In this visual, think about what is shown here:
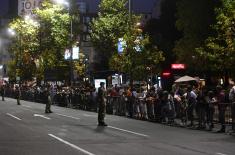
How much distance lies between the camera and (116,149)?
14875 mm

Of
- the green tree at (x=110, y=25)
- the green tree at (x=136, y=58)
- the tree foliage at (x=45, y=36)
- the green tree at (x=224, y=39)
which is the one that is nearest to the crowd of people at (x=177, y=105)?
the green tree at (x=136, y=58)

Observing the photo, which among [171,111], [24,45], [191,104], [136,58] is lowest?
[171,111]

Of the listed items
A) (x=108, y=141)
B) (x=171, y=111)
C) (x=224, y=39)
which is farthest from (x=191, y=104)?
(x=224, y=39)

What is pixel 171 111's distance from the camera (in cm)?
2559

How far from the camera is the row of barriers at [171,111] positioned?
69.2 feet

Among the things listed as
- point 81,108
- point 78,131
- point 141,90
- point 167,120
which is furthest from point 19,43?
point 78,131

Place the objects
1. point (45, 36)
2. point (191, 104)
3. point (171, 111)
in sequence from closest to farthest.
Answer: point (191, 104) < point (171, 111) < point (45, 36)

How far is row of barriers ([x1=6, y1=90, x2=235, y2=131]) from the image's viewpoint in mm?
21078

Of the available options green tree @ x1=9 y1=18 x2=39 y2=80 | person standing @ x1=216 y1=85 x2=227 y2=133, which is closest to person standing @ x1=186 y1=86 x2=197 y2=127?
person standing @ x1=216 y1=85 x2=227 y2=133

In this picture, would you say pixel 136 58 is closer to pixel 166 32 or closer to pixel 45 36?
pixel 45 36

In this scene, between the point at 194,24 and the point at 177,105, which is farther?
the point at 194,24

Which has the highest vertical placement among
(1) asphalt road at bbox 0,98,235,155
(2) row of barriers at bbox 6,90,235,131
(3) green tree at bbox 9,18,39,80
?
(3) green tree at bbox 9,18,39,80

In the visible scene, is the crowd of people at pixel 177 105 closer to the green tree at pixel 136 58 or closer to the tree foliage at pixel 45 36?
the green tree at pixel 136 58

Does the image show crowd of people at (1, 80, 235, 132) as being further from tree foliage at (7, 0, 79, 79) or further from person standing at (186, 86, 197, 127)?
tree foliage at (7, 0, 79, 79)
